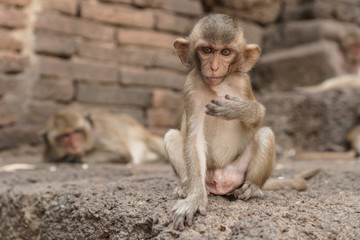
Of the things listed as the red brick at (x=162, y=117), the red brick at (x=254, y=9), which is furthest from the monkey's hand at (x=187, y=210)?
the red brick at (x=254, y=9)

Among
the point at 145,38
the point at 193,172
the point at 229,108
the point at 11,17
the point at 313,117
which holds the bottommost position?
the point at 313,117

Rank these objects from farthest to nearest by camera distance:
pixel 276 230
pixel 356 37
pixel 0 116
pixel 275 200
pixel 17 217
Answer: pixel 356 37 → pixel 0 116 → pixel 17 217 → pixel 275 200 → pixel 276 230

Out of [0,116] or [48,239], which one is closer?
[48,239]

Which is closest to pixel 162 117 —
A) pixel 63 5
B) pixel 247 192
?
pixel 63 5

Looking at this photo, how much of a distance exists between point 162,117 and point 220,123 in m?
4.68

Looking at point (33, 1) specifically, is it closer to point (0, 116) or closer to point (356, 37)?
point (0, 116)

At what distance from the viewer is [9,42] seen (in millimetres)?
5957

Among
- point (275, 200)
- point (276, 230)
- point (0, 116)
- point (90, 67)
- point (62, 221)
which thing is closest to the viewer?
point (276, 230)

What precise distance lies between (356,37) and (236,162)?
682 cm

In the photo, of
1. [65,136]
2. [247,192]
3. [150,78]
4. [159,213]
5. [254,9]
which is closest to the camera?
[159,213]

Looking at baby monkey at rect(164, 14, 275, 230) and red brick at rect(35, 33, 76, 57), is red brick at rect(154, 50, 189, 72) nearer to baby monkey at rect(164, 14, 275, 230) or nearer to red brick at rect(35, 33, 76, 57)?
red brick at rect(35, 33, 76, 57)

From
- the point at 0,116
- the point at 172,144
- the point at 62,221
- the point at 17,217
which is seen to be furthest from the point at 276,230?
the point at 0,116

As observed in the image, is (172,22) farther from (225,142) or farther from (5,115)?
(225,142)

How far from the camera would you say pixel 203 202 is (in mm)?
2109
